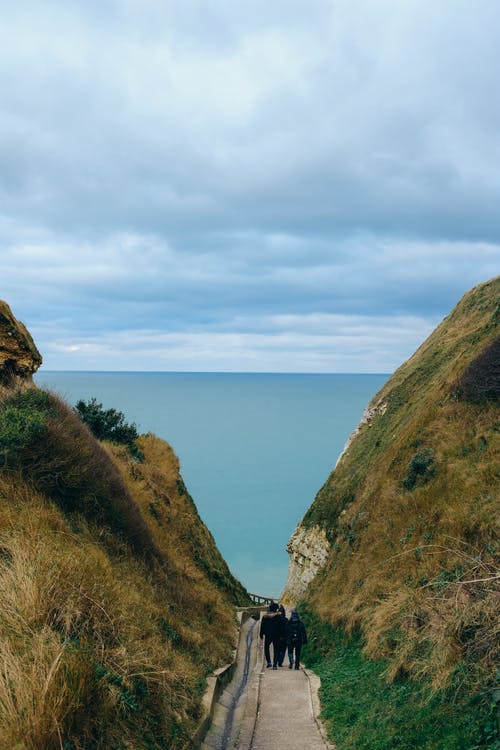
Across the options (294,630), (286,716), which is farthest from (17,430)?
(294,630)

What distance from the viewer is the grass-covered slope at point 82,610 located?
572 cm

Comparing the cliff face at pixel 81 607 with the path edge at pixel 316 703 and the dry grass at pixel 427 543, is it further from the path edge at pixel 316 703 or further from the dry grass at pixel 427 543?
the dry grass at pixel 427 543

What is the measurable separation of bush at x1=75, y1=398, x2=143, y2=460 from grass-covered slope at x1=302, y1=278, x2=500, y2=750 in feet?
38.9

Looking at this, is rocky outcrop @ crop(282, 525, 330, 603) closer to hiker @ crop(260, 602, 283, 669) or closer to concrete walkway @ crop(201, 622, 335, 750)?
hiker @ crop(260, 602, 283, 669)

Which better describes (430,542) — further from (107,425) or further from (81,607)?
(107,425)

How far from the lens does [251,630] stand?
22.2 meters

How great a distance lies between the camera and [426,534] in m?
14.9

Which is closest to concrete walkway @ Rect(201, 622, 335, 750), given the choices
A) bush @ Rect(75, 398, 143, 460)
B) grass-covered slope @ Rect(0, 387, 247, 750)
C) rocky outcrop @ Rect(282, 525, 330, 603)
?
grass-covered slope @ Rect(0, 387, 247, 750)

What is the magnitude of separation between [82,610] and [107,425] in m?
19.2

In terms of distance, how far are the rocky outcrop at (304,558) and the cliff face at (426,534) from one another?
126 millimetres

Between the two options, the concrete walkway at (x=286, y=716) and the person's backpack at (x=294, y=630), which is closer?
the concrete walkway at (x=286, y=716)

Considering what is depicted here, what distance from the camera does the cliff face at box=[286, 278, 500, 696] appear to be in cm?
834

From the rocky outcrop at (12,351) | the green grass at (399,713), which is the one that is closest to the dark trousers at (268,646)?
the green grass at (399,713)

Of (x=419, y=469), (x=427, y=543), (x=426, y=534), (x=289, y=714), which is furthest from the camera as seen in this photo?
(x=419, y=469)
